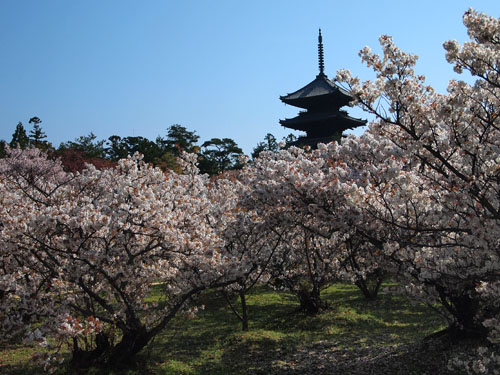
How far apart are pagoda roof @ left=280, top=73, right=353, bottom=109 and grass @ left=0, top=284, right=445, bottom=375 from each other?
87.6 feet

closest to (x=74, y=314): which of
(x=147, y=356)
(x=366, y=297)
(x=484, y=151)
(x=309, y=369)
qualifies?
(x=147, y=356)

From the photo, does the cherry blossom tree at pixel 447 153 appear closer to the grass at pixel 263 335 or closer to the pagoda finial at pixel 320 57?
the grass at pixel 263 335

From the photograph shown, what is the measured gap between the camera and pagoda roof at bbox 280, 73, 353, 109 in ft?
130

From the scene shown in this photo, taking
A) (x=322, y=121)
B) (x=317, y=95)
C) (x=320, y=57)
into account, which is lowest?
(x=322, y=121)

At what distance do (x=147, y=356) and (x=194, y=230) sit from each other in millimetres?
A: 3044

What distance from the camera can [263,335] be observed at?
11.3 metres

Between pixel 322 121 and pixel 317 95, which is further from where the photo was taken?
pixel 322 121

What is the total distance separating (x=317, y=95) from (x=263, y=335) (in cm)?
3155

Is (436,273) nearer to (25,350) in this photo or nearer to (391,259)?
(391,259)

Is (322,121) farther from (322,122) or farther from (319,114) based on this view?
(319,114)

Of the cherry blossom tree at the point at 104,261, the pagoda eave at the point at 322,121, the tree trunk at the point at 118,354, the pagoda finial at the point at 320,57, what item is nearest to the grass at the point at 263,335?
the tree trunk at the point at 118,354

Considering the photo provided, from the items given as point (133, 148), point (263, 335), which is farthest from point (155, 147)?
point (263, 335)

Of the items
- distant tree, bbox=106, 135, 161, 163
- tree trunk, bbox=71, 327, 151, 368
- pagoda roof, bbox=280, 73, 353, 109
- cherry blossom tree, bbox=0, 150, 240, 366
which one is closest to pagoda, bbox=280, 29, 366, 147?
pagoda roof, bbox=280, 73, 353, 109

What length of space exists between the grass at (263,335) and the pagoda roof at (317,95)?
87.6ft
